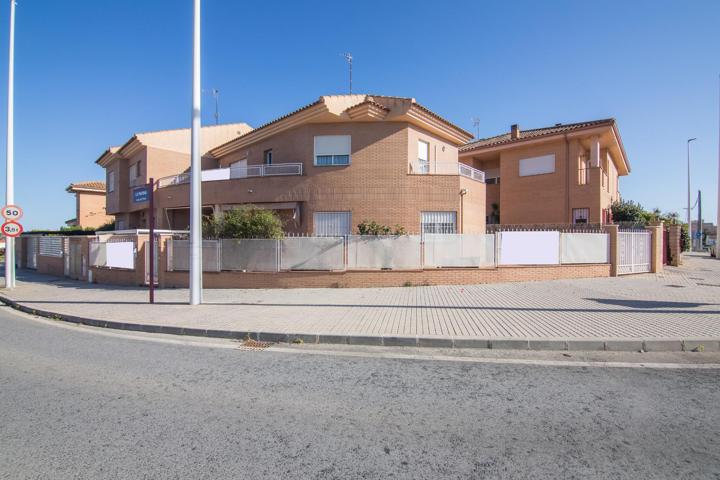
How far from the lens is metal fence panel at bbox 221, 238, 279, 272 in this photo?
11852 mm

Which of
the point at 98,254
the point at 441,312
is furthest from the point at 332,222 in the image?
the point at 98,254

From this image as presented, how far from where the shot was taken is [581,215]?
2081cm

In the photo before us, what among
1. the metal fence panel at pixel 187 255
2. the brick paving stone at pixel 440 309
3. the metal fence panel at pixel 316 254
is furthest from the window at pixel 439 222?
the metal fence panel at pixel 187 255

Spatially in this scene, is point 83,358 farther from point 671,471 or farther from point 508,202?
point 508,202

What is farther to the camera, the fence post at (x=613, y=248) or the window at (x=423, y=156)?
the window at (x=423, y=156)

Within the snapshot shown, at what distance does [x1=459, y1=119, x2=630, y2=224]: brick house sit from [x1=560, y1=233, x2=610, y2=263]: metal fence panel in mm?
7438

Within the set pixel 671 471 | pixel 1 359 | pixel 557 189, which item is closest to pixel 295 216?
pixel 1 359

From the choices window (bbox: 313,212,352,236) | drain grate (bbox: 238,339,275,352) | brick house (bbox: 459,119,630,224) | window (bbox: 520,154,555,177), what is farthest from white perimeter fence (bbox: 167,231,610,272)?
window (bbox: 520,154,555,177)

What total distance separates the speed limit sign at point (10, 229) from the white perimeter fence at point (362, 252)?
5.78 metres

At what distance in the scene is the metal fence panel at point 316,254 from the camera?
11.8m

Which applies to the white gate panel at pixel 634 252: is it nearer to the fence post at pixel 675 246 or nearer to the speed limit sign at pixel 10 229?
the fence post at pixel 675 246

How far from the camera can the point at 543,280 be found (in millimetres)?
12766

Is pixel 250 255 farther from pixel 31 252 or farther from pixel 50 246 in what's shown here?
pixel 31 252

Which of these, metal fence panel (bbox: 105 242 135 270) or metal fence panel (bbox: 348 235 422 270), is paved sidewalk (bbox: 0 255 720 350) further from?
metal fence panel (bbox: 105 242 135 270)
